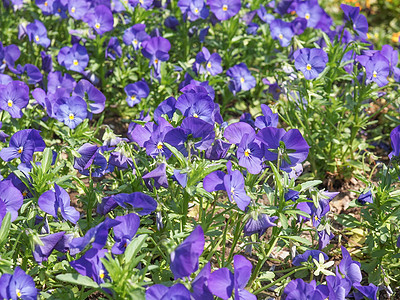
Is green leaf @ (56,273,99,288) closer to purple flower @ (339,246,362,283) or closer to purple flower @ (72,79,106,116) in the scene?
purple flower @ (339,246,362,283)

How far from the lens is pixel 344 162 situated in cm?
397

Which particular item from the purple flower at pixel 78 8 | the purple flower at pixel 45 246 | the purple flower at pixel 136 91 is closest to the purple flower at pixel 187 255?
the purple flower at pixel 45 246

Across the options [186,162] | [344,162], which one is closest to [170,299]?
[186,162]

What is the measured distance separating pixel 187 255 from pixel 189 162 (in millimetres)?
612

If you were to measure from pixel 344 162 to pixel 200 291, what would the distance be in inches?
80.3

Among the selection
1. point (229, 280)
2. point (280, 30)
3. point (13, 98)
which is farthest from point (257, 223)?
point (280, 30)

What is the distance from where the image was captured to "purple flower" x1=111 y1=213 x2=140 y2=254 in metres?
2.52

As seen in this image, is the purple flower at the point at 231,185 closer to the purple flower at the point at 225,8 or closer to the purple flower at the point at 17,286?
the purple flower at the point at 17,286

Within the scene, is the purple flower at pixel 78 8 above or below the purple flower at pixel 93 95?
above

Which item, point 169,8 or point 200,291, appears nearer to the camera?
point 200,291

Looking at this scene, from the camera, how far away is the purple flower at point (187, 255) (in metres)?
2.22

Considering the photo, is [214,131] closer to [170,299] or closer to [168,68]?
[170,299]

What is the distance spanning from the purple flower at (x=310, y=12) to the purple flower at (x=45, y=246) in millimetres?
3361

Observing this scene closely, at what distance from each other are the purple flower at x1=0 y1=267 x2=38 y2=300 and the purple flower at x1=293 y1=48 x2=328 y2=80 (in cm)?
232
